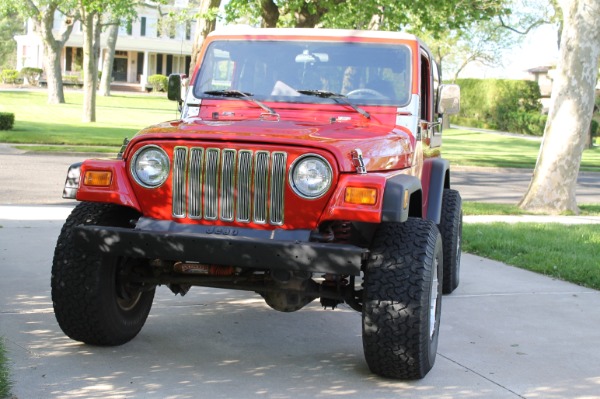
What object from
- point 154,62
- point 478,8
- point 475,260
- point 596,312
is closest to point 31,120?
point 478,8

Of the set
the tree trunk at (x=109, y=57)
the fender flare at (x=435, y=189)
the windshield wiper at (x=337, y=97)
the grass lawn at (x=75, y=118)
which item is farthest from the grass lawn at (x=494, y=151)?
the tree trunk at (x=109, y=57)

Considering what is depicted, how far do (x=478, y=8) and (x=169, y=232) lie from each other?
21.5 meters

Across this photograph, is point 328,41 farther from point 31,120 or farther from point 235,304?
point 31,120

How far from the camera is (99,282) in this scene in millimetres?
5457

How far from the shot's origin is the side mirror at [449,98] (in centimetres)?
700

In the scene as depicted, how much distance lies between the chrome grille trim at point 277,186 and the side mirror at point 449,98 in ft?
7.48

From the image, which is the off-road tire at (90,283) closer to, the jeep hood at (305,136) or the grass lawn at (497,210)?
the jeep hood at (305,136)

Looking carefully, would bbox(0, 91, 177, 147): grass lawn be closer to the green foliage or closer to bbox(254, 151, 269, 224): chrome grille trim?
the green foliage

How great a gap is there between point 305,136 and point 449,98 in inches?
83.8

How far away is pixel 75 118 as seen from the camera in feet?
121

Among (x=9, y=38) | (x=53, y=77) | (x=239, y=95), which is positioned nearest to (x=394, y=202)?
(x=239, y=95)

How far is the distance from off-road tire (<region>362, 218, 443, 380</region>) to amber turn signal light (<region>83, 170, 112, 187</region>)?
1.51 metres

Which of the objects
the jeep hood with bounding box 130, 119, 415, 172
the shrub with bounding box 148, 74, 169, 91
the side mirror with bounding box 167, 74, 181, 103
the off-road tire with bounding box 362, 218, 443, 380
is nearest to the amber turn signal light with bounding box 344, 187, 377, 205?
the jeep hood with bounding box 130, 119, 415, 172

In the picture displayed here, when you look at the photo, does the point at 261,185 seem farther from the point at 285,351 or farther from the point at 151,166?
A: the point at 285,351
